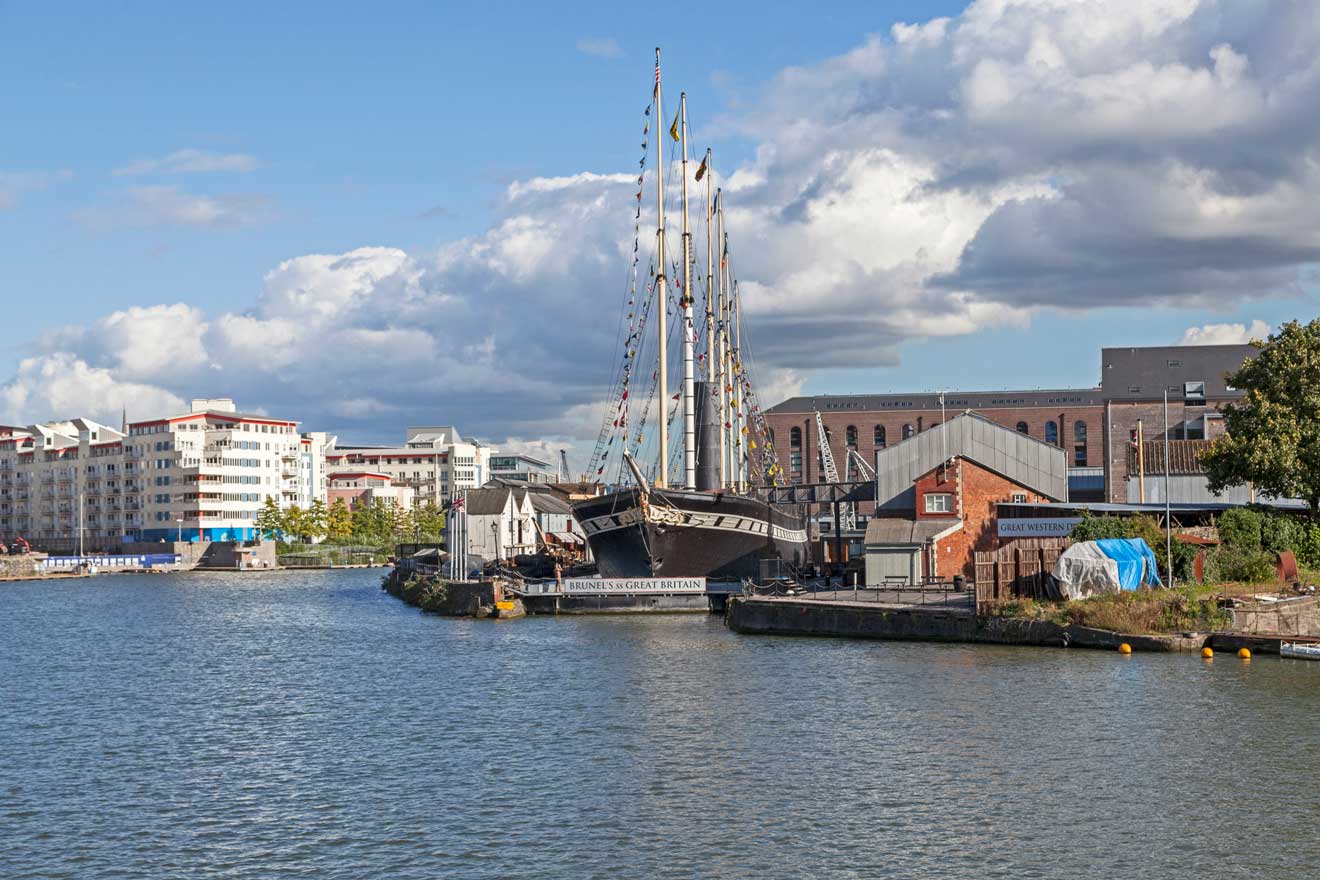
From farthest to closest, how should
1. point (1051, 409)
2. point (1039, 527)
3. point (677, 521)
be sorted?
point (1051, 409) < point (677, 521) < point (1039, 527)

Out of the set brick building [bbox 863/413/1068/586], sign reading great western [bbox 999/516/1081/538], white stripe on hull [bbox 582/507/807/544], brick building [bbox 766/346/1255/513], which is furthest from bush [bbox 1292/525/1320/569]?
brick building [bbox 766/346/1255/513]

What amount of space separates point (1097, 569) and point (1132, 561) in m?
2.05

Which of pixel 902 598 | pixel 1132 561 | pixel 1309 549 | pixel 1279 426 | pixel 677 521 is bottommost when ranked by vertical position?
pixel 902 598

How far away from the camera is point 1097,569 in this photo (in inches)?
2144

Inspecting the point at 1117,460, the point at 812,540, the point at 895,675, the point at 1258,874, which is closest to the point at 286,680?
the point at 895,675

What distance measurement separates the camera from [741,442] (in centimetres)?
10088

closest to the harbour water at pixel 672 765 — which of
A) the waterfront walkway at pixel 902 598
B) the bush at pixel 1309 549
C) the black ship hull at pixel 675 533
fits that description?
the waterfront walkway at pixel 902 598

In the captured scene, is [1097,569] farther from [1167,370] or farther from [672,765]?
[1167,370]

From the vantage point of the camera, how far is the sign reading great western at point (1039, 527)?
71688mm

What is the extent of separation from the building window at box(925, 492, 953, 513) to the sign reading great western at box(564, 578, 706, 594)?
12.3 m

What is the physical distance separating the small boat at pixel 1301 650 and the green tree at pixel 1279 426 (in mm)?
20149

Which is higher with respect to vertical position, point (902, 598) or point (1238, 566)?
point (1238, 566)

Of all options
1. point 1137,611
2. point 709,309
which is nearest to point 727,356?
point 709,309

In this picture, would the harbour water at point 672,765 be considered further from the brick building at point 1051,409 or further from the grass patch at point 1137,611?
the brick building at point 1051,409
